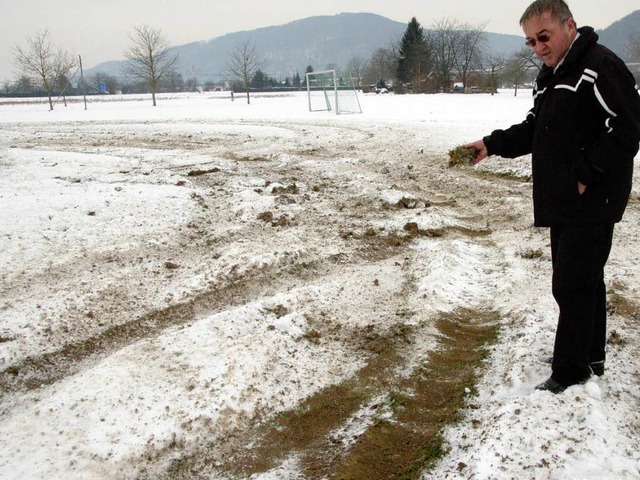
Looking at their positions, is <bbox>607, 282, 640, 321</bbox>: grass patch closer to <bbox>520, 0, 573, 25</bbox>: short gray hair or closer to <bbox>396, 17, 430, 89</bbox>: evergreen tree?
<bbox>520, 0, 573, 25</bbox>: short gray hair

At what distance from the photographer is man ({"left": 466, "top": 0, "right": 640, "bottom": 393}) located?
2479mm

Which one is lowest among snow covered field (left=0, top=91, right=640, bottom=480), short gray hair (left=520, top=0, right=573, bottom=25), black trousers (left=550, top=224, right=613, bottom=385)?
snow covered field (left=0, top=91, right=640, bottom=480)

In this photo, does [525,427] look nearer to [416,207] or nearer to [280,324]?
[280,324]

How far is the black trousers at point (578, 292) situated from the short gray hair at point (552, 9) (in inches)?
42.6

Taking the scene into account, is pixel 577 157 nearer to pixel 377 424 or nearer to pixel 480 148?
pixel 480 148

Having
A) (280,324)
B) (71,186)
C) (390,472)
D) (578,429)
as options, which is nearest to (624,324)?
(578,429)

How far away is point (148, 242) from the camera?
20.5 feet

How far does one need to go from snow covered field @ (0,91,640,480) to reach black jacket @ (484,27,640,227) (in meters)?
1.08

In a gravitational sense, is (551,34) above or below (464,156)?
above

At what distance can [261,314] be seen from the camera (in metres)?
4.42

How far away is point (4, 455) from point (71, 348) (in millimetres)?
1315

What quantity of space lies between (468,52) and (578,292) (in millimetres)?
75341

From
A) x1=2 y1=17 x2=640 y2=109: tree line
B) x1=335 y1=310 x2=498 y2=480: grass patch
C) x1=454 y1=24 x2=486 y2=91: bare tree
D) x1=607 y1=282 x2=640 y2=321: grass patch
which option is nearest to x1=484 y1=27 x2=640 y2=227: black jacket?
x1=335 y1=310 x2=498 y2=480: grass patch

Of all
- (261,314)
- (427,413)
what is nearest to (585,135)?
(427,413)
